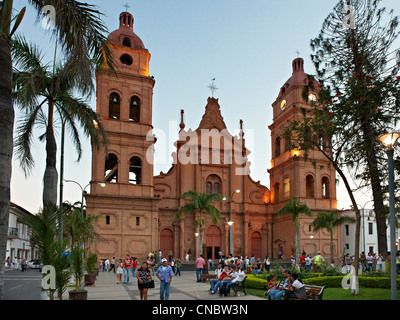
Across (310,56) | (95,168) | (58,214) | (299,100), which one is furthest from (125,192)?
(58,214)

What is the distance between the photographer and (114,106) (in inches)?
1758

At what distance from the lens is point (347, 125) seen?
17172mm

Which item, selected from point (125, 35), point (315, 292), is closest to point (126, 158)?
point (125, 35)

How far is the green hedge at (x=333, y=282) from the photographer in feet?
57.2

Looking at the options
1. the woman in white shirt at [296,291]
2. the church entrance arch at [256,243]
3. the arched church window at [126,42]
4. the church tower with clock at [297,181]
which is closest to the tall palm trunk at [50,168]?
the woman in white shirt at [296,291]

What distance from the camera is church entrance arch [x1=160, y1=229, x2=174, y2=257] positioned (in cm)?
4509

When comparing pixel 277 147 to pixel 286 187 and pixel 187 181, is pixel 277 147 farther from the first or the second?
pixel 187 181

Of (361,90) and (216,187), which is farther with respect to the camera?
(216,187)

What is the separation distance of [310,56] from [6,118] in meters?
14.1

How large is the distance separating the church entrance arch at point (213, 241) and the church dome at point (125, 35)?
21005 millimetres

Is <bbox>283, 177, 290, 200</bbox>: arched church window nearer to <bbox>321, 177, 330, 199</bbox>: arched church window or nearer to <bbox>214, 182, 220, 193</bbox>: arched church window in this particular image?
<bbox>321, 177, 330, 199</bbox>: arched church window

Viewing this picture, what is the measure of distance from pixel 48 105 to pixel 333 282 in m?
14.0

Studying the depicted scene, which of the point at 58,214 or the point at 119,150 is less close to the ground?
the point at 119,150
